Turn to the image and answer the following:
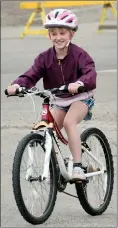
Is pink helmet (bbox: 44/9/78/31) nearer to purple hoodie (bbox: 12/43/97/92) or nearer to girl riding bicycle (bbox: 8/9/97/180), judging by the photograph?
girl riding bicycle (bbox: 8/9/97/180)

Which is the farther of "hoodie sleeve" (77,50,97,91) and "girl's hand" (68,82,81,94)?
"hoodie sleeve" (77,50,97,91)

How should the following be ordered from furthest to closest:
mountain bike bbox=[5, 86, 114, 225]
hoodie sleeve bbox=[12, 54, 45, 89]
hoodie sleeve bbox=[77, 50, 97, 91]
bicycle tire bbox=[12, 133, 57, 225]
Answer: hoodie sleeve bbox=[12, 54, 45, 89]
hoodie sleeve bbox=[77, 50, 97, 91]
mountain bike bbox=[5, 86, 114, 225]
bicycle tire bbox=[12, 133, 57, 225]

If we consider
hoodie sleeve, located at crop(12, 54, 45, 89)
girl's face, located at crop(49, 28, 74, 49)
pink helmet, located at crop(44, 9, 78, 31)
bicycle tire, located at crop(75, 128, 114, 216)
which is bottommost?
bicycle tire, located at crop(75, 128, 114, 216)

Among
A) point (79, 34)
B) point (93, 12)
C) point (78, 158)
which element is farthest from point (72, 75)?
point (93, 12)

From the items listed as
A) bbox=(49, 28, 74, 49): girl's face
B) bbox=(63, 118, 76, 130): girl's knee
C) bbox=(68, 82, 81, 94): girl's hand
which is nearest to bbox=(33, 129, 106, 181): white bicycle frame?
bbox=(63, 118, 76, 130): girl's knee

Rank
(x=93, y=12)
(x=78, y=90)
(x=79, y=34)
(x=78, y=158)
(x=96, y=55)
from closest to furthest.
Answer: (x=78, y=90) < (x=78, y=158) < (x=96, y=55) < (x=79, y=34) < (x=93, y=12)

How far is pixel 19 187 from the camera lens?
17.1 feet

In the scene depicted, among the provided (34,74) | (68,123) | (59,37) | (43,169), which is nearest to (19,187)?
(43,169)

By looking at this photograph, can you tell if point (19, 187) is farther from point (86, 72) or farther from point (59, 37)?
point (59, 37)

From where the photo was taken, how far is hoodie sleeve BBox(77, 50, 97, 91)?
5.55m

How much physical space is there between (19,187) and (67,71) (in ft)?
3.18

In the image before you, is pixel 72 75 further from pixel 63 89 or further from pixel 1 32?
pixel 1 32

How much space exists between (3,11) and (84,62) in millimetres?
17664

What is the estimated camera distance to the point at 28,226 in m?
5.57
